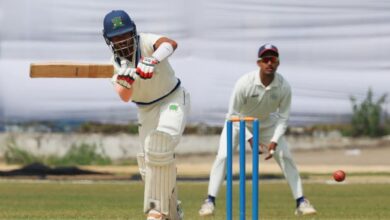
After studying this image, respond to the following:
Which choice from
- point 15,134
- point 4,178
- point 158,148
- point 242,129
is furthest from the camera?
point 15,134

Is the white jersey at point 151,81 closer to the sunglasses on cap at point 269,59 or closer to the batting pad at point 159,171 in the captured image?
the batting pad at point 159,171

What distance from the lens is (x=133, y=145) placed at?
18.2 metres

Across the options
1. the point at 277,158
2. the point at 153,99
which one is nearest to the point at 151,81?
the point at 153,99

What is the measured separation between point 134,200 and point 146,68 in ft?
15.4

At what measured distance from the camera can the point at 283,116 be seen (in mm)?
10367

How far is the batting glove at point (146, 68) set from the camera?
7336 mm

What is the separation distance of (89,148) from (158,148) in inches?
416

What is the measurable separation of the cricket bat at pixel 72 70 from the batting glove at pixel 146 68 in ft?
1.34

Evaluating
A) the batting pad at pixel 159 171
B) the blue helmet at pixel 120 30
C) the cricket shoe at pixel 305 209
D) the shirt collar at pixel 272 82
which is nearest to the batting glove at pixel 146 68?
the blue helmet at pixel 120 30

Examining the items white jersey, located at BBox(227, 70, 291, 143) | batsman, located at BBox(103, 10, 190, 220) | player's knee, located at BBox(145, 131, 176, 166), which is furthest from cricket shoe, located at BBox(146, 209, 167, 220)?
white jersey, located at BBox(227, 70, 291, 143)

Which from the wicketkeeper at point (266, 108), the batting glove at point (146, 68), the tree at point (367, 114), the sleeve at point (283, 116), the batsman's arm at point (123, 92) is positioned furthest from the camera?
the tree at point (367, 114)

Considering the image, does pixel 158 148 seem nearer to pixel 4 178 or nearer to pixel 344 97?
pixel 4 178

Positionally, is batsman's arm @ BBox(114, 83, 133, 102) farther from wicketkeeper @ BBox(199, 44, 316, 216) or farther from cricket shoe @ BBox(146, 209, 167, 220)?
wicketkeeper @ BBox(199, 44, 316, 216)

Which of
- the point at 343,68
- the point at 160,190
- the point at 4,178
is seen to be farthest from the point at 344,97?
the point at 160,190
